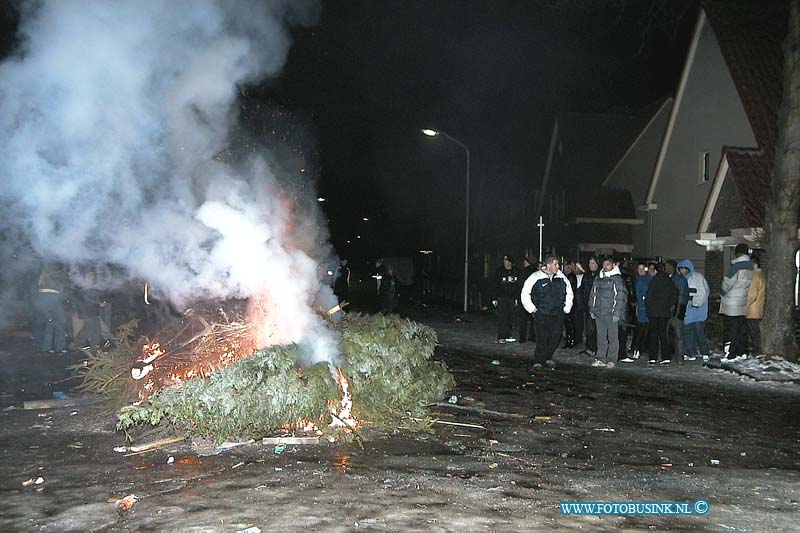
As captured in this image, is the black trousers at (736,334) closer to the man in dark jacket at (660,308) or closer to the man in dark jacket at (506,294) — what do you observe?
the man in dark jacket at (660,308)

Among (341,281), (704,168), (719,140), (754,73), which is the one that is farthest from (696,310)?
(704,168)

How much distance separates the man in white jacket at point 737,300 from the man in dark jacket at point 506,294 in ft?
14.6

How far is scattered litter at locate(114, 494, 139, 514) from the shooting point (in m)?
5.42

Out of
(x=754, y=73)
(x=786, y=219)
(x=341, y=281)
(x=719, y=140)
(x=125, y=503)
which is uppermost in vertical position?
(x=754, y=73)

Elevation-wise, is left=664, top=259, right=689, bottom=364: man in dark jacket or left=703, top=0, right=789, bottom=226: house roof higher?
left=703, top=0, right=789, bottom=226: house roof

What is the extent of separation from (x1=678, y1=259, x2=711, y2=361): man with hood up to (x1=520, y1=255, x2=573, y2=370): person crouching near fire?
3299mm

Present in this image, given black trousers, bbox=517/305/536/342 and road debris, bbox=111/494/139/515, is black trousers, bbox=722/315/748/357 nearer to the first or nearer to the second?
black trousers, bbox=517/305/536/342

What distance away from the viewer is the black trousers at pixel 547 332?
12.8 m

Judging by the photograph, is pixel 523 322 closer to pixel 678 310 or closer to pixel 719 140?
pixel 678 310

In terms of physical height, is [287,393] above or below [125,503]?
above

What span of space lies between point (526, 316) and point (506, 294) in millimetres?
678

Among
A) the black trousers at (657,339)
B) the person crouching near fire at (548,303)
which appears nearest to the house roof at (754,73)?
the black trousers at (657,339)

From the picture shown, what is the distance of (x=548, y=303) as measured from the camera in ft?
41.7

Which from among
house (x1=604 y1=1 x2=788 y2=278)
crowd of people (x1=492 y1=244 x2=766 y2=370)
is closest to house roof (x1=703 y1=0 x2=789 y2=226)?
house (x1=604 y1=1 x2=788 y2=278)
